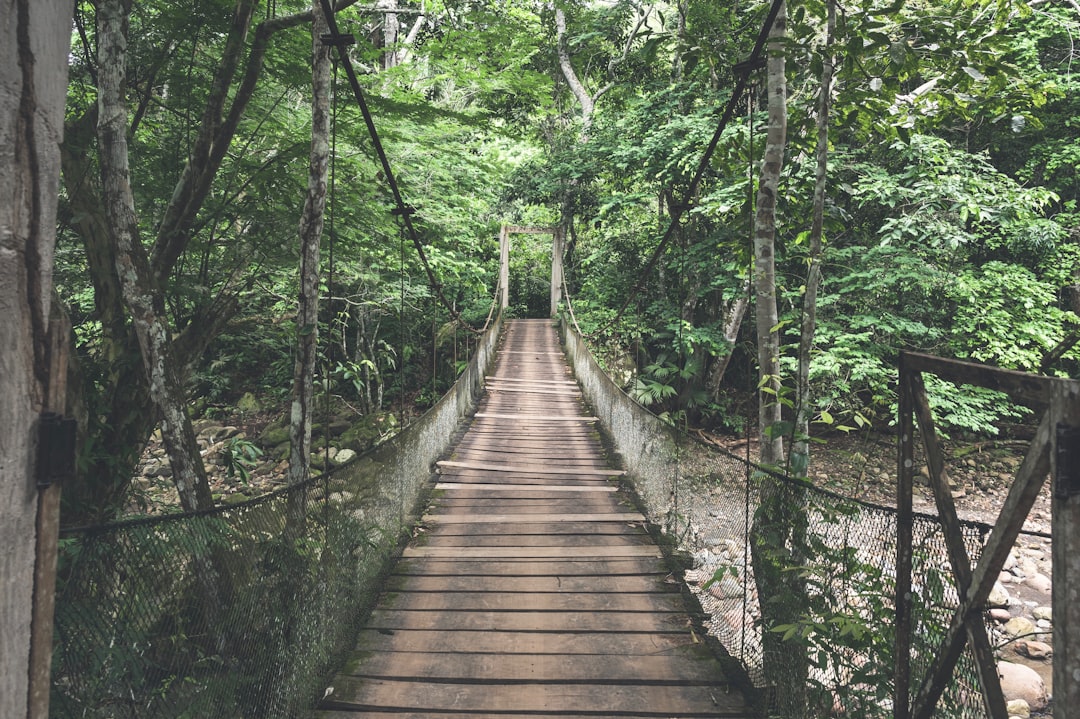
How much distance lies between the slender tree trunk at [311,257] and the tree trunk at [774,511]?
162 centimetres

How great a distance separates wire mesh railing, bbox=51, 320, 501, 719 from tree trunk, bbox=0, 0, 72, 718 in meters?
0.29

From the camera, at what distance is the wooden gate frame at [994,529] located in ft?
2.38

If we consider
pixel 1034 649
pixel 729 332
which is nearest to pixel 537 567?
pixel 1034 649

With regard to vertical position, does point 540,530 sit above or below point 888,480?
above

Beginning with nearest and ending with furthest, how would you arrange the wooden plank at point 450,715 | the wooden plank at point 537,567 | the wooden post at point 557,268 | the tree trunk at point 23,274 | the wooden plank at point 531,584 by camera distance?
the tree trunk at point 23,274 → the wooden plank at point 450,715 → the wooden plank at point 531,584 → the wooden plank at point 537,567 → the wooden post at point 557,268

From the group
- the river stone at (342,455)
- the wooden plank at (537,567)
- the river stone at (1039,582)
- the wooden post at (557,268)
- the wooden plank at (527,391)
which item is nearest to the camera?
the wooden plank at (537,567)

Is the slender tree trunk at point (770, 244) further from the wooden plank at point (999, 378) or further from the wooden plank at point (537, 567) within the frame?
the wooden plank at point (999, 378)

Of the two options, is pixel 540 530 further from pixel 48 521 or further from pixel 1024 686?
pixel 1024 686

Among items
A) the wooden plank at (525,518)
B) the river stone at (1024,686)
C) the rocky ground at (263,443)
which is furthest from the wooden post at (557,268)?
the river stone at (1024,686)

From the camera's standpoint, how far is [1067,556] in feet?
2.39

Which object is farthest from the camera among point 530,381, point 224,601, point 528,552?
point 530,381

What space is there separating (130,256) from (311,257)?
58 centimetres

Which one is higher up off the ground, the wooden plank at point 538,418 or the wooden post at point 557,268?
the wooden post at point 557,268

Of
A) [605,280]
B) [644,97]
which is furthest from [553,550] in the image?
[605,280]
